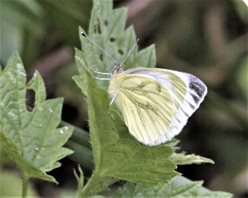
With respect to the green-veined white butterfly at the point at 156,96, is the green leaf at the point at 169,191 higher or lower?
lower

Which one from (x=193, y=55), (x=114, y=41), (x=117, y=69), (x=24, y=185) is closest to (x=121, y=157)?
(x=24, y=185)

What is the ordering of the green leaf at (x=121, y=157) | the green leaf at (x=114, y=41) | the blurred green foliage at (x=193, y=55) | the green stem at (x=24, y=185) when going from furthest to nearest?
the blurred green foliage at (x=193, y=55) → the green leaf at (x=114, y=41) → the green stem at (x=24, y=185) → the green leaf at (x=121, y=157)

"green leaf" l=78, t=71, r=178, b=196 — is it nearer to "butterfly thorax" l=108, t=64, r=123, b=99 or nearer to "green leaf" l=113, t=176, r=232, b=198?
"green leaf" l=113, t=176, r=232, b=198

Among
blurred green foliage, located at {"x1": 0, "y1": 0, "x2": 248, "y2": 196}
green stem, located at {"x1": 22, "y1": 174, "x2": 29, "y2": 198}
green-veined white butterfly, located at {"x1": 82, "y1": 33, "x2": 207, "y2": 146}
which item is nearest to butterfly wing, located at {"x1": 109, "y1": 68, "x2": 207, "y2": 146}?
green-veined white butterfly, located at {"x1": 82, "y1": 33, "x2": 207, "y2": 146}

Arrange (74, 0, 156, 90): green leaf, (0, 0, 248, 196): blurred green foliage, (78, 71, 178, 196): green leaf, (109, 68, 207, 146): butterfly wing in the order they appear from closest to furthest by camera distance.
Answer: (78, 71, 178, 196): green leaf, (109, 68, 207, 146): butterfly wing, (74, 0, 156, 90): green leaf, (0, 0, 248, 196): blurred green foliage

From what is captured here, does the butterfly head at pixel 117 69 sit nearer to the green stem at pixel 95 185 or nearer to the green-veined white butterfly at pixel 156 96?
the green-veined white butterfly at pixel 156 96

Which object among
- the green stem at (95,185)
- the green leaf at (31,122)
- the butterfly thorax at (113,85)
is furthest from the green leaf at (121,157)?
the butterfly thorax at (113,85)

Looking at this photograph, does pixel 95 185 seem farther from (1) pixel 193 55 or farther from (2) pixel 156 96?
(1) pixel 193 55
